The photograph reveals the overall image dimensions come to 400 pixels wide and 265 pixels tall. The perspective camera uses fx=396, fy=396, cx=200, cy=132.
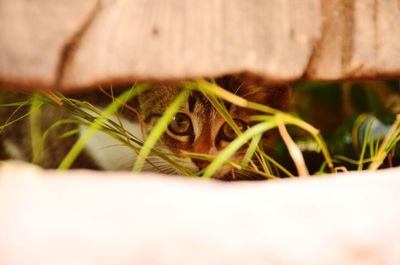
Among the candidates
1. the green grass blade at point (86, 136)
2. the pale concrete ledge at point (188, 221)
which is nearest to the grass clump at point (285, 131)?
the green grass blade at point (86, 136)

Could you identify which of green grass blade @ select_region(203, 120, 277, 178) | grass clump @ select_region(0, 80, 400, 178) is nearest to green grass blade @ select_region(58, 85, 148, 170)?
grass clump @ select_region(0, 80, 400, 178)

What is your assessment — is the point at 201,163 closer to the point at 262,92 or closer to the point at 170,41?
the point at 262,92

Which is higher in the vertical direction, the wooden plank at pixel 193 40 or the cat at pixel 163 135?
the wooden plank at pixel 193 40

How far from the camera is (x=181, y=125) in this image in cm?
134

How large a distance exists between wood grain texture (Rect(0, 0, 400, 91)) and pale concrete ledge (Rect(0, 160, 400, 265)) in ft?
0.54

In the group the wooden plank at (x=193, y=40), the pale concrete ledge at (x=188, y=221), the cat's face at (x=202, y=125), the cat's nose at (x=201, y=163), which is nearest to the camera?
the pale concrete ledge at (x=188, y=221)

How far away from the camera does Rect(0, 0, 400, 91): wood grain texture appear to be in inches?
23.5

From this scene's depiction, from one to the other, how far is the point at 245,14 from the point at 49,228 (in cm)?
44

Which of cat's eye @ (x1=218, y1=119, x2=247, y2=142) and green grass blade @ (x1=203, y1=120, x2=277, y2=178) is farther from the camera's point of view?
cat's eye @ (x1=218, y1=119, x2=247, y2=142)

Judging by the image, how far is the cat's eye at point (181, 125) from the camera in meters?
1.33

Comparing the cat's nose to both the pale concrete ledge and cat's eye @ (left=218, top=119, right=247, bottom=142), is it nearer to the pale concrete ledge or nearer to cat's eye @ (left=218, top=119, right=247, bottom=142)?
cat's eye @ (left=218, top=119, right=247, bottom=142)

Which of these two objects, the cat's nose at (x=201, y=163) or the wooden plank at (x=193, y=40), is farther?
the cat's nose at (x=201, y=163)

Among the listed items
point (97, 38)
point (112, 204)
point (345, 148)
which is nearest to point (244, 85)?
point (345, 148)

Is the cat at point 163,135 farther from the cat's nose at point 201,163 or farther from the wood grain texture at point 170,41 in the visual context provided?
the wood grain texture at point 170,41
